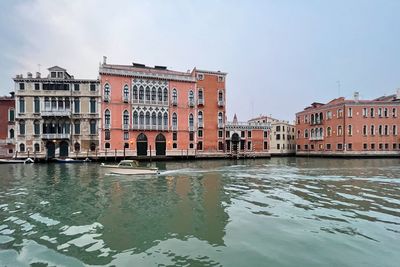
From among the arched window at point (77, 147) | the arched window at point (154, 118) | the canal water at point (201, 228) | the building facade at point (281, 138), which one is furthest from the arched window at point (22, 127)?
the building facade at point (281, 138)

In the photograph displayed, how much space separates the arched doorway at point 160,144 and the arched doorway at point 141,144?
71.4 inches

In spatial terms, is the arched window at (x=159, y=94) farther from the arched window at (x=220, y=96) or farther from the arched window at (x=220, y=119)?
the arched window at (x=220, y=119)

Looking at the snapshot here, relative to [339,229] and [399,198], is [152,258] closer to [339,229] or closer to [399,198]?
[339,229]

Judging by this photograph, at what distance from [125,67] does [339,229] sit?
3742 centimetres

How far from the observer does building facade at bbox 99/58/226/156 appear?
1430 inches

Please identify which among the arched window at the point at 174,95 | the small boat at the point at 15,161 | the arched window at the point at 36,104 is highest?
the arched window at the point at 174,95

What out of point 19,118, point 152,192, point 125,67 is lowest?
point 152,192

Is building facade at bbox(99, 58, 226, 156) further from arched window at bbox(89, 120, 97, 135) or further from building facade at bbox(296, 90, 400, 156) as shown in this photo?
building facade at bbox(296, 90, 400, 156)

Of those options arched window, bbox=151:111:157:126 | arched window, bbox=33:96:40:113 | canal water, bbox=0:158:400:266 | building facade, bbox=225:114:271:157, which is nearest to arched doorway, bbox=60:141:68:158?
arched window, bbox=33:96:40:113

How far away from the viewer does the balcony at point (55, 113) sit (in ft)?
112

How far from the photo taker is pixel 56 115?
34.3 m

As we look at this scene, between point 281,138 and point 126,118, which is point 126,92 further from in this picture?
point 281,138

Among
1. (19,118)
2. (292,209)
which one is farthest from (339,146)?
(19,118)

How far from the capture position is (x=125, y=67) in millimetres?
38500
